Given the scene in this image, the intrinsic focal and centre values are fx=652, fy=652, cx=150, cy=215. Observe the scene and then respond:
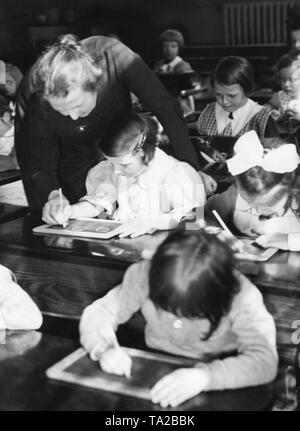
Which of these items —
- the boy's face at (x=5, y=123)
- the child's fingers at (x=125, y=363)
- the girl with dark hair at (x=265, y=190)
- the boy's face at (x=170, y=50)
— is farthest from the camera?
the boy's face at (x=170, y=50)

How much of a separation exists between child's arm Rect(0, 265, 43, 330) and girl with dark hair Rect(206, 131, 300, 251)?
2.28ft

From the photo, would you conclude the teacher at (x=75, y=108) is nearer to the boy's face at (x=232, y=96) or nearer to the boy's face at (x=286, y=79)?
the boy's face at (x=232, y=96)

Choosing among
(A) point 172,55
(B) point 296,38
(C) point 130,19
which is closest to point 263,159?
(B) point 296,38

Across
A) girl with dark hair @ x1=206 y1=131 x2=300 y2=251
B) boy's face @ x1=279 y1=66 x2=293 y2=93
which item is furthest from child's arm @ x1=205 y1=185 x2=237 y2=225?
boy's face @ x1=279 y1=66 x2=293 y2=93

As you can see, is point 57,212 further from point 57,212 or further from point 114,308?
point 114,308

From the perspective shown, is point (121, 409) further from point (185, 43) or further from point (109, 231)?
point (185, 43)

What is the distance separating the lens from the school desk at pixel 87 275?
56.2 inches

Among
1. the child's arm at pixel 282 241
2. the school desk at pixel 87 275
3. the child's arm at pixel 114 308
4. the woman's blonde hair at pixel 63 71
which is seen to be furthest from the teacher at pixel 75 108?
the child's arm at pixel 114 308

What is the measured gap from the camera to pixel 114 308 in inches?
53.0

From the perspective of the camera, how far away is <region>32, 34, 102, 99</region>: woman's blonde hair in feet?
6.11

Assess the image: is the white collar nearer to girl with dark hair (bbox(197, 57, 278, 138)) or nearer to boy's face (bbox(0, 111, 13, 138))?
girl with dark hair (bbox(197, 57, 278, 138))

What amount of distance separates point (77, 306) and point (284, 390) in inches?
29.8

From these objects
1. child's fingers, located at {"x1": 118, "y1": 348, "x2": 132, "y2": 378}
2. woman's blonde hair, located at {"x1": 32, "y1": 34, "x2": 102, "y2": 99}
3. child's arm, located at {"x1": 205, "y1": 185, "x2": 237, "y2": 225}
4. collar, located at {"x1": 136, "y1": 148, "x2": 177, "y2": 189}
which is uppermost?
woman's blonde hair, located at {"x1": 32, "y1": 34, "x2": 102, "y2": 99}

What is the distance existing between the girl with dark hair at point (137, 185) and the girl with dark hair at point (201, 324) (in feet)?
1.87
